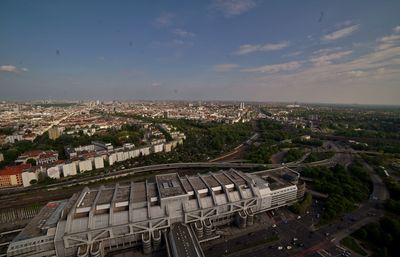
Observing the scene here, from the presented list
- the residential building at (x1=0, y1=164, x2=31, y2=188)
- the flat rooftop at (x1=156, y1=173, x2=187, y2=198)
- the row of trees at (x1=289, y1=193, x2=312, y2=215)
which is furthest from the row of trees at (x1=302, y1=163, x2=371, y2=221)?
the residential building at (x1=0, y1=164, x2=31, y2=188)

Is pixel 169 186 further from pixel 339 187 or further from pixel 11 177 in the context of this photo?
pixel 11 177

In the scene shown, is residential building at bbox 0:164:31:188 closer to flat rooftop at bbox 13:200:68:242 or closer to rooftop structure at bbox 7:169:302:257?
flat rooftop at bbox 13:200:68:242

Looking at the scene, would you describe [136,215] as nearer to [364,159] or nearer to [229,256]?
[229,256]

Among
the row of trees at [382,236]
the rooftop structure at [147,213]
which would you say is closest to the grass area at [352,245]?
the row of trees at [382,236]

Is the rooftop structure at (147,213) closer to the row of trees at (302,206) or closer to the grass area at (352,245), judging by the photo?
the row of trees at (302,206)

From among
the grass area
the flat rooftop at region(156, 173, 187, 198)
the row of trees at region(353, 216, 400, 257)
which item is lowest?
the grass area

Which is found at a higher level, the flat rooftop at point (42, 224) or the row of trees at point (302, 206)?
the flat rooftop at point (42, 224)

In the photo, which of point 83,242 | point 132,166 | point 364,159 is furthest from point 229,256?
point 364,159
